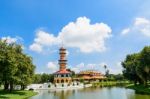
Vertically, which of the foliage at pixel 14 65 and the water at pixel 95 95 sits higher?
the foliage at pixel 14 65

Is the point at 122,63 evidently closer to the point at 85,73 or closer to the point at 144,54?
the point at 144,54

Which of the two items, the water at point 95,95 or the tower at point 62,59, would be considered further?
the tower at point 62,59

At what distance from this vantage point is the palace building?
148250mm

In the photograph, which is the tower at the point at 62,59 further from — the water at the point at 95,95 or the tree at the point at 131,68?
the water at the point at 95,95

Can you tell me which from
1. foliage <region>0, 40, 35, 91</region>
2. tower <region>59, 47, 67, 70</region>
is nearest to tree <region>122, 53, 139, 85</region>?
foliage <region>0, 40, 35, 91</region>

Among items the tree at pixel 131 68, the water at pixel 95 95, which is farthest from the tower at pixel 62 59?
the water at pixel 95 95

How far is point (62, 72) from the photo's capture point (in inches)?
5906

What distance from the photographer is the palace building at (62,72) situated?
148250 millimetres

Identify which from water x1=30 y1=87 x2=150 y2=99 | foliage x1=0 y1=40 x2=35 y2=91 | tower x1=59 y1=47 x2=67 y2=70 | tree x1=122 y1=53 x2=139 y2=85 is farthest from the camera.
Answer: tower x1=59 y1=47 x2=67 y2=70

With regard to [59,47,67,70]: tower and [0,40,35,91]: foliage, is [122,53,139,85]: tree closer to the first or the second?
[0,40,35,91]: foliage

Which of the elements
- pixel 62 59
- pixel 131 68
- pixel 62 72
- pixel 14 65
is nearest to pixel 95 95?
pixel 14 65

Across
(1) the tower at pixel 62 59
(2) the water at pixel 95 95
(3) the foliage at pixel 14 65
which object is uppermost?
(1) the tower at pixel 62 59

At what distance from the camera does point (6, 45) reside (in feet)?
195

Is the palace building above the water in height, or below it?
above
